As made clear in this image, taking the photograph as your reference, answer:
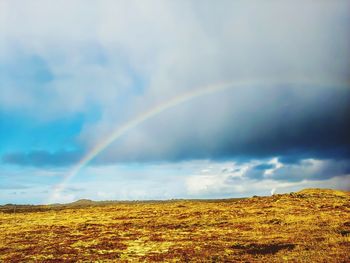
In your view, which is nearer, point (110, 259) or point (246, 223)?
point (110, 259)

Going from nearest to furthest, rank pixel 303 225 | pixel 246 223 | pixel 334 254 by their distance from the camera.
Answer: pixel 334 254
pixel 303 225
pixel 246 223

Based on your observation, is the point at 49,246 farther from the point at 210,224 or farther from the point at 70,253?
the point at 210,224

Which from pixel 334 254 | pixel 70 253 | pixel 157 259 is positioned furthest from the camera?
pixel 70 253

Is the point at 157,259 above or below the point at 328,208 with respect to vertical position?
below

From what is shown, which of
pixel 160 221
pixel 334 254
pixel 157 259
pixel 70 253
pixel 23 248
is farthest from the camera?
pixel 160 221

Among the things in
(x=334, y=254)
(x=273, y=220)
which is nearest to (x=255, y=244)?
(x=334, y=254)

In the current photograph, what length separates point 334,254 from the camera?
30172mm

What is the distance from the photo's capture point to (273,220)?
200ft

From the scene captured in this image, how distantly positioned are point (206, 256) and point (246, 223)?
28.6 m

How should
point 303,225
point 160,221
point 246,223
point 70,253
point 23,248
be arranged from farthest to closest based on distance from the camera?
1. point 160,221
2. point 246,223
3. point 303,225
4. point 23,248
5. point 70,253

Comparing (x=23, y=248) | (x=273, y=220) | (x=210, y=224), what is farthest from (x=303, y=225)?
(x=23, y=248)

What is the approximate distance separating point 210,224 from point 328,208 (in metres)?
25.7

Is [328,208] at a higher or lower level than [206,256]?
higher

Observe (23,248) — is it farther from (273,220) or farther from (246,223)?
(273,220)
